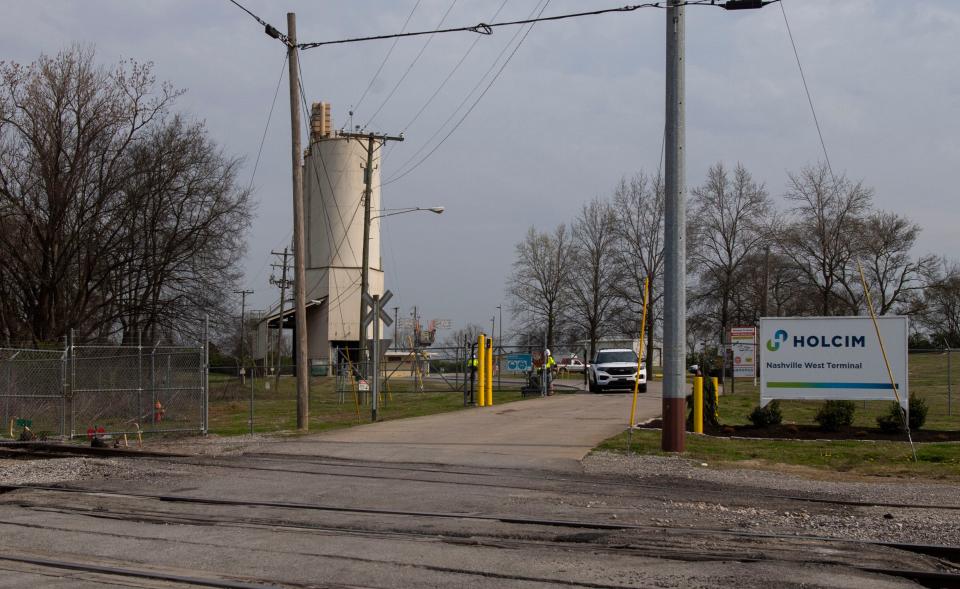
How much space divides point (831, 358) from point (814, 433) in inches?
65.7

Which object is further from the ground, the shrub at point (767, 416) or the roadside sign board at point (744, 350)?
the roadside sign board at point (744, 350)

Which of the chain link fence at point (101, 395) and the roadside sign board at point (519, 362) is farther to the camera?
the roadside sign board at point (519, 362)

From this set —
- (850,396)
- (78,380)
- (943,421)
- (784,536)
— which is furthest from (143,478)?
(943,421)

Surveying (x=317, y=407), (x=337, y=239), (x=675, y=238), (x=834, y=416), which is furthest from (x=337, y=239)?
(x=675, y=238)

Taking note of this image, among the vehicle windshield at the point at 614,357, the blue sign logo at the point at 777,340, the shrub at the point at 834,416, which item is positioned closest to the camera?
the shrub at the point at 834,416

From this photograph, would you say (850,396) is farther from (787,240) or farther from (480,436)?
(787,240)

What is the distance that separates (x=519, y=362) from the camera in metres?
35.2

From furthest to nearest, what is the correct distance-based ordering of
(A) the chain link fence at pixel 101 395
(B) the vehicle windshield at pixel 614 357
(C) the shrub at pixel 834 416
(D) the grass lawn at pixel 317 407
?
(B) the vehicle windshield at pixel 614 357
(D) the grass lawn at pixel 317 407
(A) the chain link fence at pixel 101 395
(C) the shrub at pixel 834 416

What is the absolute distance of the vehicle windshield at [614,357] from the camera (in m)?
34.2

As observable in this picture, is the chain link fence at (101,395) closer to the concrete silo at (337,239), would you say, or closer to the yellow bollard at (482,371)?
the yellow bollard at (482,371)

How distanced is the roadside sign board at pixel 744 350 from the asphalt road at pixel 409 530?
19.9m

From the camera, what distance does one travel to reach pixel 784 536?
8484 mm

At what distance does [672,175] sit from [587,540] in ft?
25.9

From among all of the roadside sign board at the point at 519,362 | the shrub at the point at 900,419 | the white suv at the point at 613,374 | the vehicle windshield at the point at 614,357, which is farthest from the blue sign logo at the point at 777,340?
the roadside sign board at the point at 519,362
